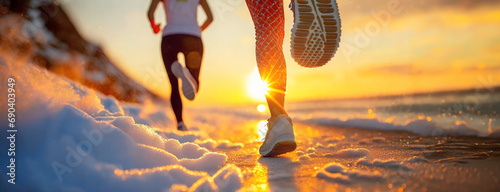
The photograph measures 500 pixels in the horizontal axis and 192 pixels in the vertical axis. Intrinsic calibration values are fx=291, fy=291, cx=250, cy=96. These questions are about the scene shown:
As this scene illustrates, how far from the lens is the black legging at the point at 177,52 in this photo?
3156 millimetres

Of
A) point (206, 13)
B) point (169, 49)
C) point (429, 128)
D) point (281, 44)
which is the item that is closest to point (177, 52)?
point (169, 49)

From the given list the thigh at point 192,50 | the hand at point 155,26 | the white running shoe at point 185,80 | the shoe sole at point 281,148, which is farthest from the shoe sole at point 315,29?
the hand at point 155,26

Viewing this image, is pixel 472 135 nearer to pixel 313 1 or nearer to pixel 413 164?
pixel 413 164

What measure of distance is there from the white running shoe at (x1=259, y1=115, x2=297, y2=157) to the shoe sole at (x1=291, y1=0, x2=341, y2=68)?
1.38 feet

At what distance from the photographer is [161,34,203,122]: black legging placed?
316 centimetres

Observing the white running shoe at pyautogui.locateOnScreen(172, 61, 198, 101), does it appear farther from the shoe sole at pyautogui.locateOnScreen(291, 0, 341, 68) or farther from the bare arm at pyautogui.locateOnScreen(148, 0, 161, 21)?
the shoe sole at pyautogui.locateOnScreen(291, 0, 341, 68)

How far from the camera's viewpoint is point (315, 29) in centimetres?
174

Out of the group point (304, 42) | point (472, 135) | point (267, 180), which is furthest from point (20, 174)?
point (472, 135)

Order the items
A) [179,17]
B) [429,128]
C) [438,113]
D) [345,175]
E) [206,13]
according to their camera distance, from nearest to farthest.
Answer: [345,175], [429,128], [179,17], [206,13], [438,113]

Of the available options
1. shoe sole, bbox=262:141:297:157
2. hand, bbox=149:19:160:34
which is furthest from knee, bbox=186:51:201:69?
shoe sole, bbox=262:141:297:157

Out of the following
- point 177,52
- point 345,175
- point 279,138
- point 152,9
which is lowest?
point 345,175

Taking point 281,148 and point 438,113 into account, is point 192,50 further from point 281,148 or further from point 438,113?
point 438,113

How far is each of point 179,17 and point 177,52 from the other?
1.23ft

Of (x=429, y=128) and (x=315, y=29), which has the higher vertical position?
(x=315, y=29)
